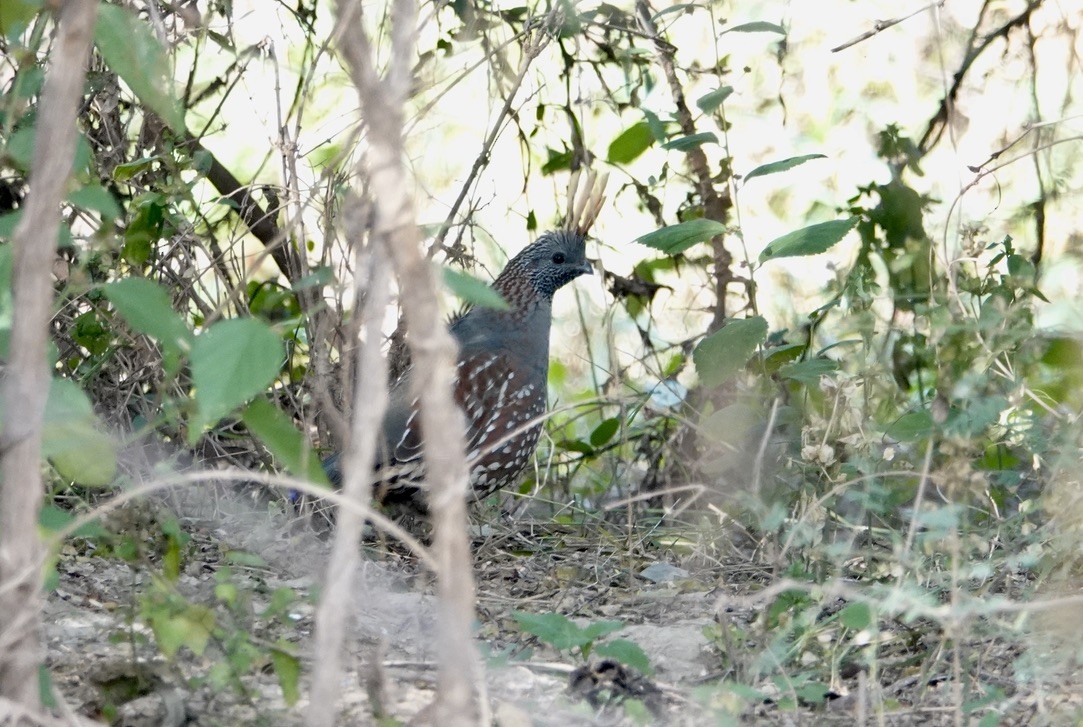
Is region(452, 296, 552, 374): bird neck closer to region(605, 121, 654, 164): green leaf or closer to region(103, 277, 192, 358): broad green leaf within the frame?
region(605, 121, 654, 164): green leaf

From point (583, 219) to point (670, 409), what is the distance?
0.95 metres

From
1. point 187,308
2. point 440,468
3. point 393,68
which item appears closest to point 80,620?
point 187,308

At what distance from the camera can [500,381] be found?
4.93m

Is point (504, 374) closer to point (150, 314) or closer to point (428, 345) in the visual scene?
point (150, 314)

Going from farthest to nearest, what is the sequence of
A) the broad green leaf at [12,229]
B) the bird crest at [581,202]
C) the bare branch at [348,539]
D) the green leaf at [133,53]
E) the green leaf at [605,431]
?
the bird crest at [581,202], the green leaf at [605,431], the green leaf at [133,53], the broad green leaf at [12,229], the bare branch at [348,539]

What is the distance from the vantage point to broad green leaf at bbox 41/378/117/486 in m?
1.94

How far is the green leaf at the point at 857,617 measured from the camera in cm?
264

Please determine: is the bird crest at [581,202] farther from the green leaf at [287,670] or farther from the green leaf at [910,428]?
the green leaf at [287,670]

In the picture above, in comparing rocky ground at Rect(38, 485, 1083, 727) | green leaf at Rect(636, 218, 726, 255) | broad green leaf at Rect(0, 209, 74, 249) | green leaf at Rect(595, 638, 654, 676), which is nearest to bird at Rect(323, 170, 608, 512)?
rocky ground at Rect(38, 485, 1083, 727)

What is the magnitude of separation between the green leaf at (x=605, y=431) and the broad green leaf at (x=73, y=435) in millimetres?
2948

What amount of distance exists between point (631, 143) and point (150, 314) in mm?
2884

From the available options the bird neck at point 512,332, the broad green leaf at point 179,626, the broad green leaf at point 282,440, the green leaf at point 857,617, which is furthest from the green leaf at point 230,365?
the bird neck at point 512,332

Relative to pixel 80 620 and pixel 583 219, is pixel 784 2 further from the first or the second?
pixel 80 620

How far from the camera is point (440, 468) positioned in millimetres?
1789
